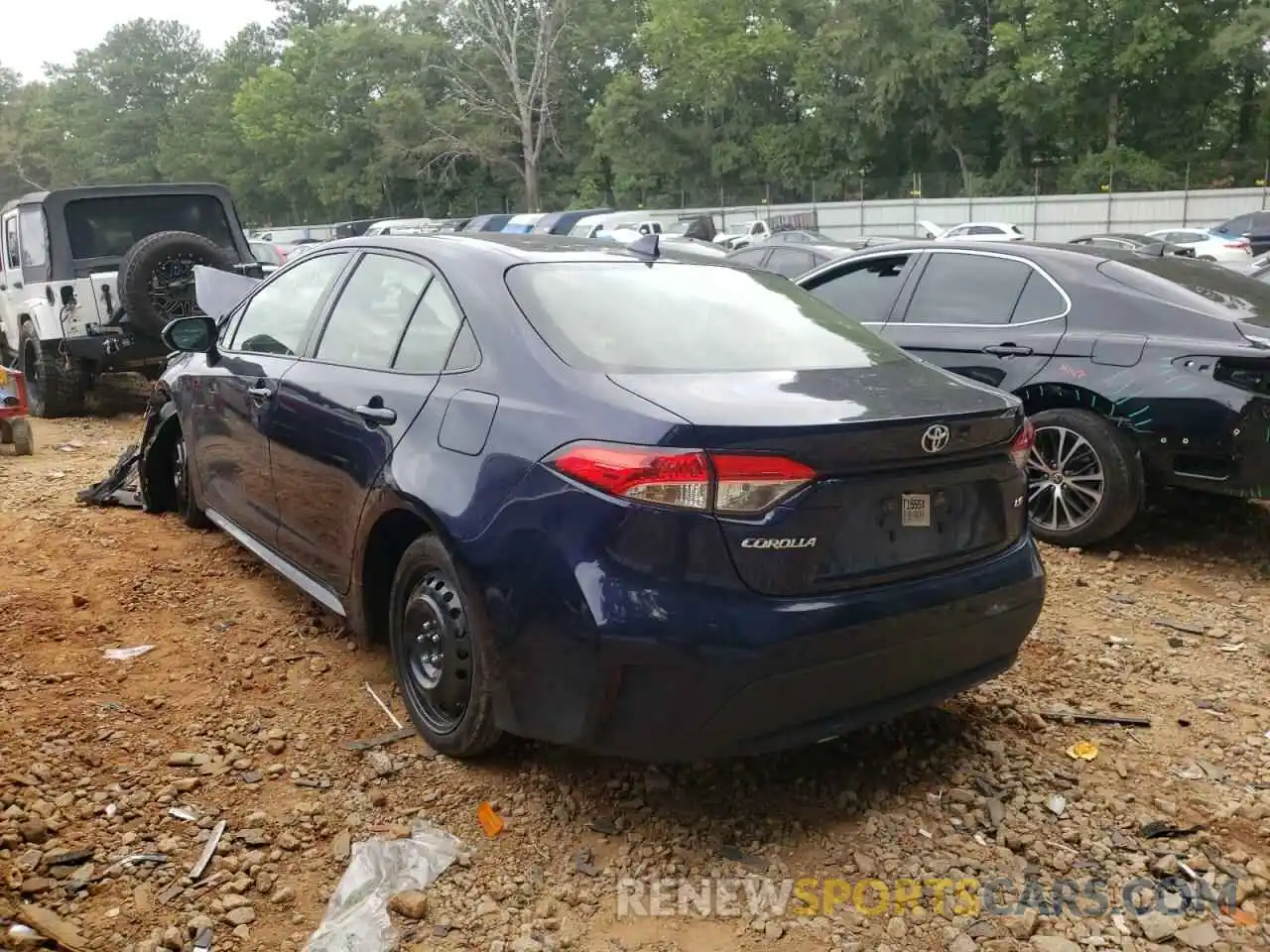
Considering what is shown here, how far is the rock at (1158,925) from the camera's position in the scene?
99.7 inches

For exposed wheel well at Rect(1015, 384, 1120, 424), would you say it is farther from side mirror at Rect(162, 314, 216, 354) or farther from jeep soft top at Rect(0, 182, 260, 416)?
jeep soft top at Rect(0, 182, 260, 416)

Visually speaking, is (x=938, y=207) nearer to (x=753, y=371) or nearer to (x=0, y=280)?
(x=0, y=280)

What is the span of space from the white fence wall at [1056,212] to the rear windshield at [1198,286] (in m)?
29.3

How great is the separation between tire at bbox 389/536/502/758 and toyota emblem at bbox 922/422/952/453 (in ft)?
4.10

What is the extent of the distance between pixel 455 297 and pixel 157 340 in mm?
6586

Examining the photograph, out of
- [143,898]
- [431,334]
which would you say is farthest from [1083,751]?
[143,898]

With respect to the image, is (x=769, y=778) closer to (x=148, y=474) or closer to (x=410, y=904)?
(x=410, y=904)

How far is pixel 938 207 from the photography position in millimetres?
39844

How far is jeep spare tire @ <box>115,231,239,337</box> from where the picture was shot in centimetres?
857

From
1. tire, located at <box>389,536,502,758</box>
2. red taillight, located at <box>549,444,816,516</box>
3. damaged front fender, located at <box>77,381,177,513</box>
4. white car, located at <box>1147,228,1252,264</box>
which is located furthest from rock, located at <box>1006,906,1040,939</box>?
white car, located at <box>1147,228,1252,264</box>

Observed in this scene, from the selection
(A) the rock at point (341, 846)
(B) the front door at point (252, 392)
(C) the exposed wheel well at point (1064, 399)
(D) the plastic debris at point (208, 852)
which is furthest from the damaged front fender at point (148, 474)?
(C) the exposed wheel well at point (1064, 399)

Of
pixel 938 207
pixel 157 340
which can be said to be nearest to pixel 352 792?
pixel 157 340

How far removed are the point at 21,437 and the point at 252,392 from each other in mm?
4944

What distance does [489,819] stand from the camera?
9.75ft
